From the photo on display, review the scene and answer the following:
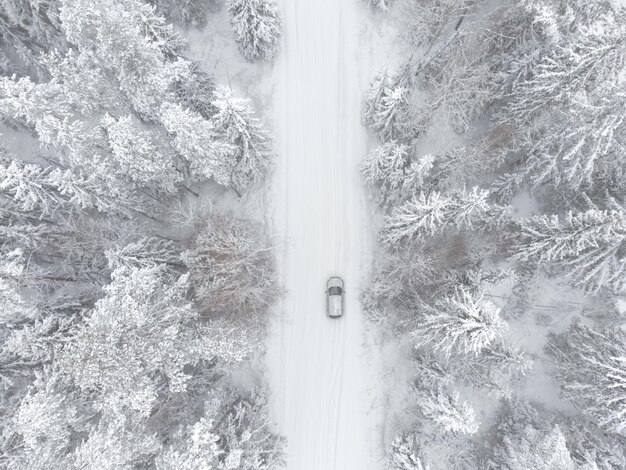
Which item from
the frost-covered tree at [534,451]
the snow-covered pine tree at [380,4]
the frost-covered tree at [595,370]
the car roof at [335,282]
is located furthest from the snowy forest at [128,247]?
the frost-covered tree at [595,370]

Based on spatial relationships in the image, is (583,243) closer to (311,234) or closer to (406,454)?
(406,454)

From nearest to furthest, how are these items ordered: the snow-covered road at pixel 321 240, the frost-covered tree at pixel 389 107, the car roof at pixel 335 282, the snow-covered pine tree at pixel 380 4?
1. the frost-covered tree at pixel 389 107
2. the snow-covered road at pixel 321 240
3. the car roof at pixel 335 282
4. the snow-covered pine tree at pixel 380 4

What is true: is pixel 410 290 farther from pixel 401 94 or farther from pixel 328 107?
pixel 328 107

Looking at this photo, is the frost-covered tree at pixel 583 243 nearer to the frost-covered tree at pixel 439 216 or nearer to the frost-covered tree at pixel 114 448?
the frost-covered tree at pixel 439 216

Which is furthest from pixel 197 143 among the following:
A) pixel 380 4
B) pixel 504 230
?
pixel 504 230

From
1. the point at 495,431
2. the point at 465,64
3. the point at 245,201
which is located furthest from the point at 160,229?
the point at 495,431

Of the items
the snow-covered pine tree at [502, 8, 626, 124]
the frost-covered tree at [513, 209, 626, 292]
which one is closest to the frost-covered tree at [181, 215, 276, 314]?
the frost-covered tree at [513, 209, 626, 292]
